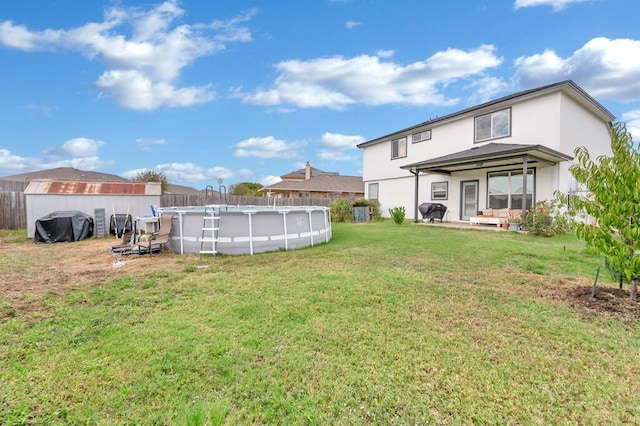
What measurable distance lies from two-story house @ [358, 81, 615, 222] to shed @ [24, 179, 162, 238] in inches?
496

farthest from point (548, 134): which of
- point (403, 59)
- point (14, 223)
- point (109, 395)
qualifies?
point (14, 223)

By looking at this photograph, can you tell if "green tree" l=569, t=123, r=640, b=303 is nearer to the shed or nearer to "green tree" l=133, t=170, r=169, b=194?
the shed

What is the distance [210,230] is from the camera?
7535mm

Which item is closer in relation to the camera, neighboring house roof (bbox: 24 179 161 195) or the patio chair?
the patio chair

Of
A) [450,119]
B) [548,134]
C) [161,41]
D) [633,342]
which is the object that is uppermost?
[161,41]

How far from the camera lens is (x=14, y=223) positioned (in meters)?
12.7

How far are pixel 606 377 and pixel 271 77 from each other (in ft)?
61.6

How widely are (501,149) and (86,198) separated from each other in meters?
16.7

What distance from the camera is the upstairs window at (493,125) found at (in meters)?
13.8

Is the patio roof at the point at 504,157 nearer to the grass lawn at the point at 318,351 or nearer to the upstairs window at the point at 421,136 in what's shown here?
the upstairs window at the point at 421,136

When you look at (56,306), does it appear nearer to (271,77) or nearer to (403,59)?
(271,77)

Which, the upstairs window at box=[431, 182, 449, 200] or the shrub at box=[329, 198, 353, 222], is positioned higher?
the upstairs window at box=[431, 182, 449, 200]

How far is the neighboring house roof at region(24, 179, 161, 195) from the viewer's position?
452 inches

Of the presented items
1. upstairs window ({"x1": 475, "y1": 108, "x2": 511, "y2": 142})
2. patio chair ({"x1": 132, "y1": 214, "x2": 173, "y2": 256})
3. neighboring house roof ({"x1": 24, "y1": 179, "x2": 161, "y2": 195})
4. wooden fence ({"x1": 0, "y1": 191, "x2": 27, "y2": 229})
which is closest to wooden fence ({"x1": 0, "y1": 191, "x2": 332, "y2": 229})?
wooden fence ({"x1": 0, "y1": 191, "x2": 27, "y2": 229})
